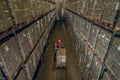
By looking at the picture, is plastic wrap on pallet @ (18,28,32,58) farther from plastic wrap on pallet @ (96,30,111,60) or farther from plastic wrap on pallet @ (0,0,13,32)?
plastic wrap on pallet @ (96,30,111,60)

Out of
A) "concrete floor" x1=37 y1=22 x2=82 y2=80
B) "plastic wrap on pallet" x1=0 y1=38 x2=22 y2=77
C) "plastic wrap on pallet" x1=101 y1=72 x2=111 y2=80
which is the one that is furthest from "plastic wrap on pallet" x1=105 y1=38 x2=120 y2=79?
"concrete floor" x1=37 y1=22 x2=82 y2=80

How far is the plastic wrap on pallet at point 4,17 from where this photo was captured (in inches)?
98.2

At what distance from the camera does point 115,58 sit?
2.50 metres

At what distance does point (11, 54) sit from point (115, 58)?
2.40 meters

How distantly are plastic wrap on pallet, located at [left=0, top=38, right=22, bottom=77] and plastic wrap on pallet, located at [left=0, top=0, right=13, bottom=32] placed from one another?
38cm

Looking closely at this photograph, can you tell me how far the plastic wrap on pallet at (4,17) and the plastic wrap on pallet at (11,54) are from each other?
1.23ft

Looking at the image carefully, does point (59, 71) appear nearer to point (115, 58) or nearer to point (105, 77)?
point (105, 77)

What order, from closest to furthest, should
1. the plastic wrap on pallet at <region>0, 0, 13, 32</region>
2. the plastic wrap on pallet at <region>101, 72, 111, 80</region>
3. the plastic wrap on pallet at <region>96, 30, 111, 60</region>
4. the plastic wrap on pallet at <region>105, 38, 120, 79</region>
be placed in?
the plastic wrap on pallet at <region>105, 38, 120, 79</region> < the plastic wrap on pallet at <region>0, 0, 13, 32</region> < the plastic wrap on pallet at <region>101, 72, 111, 80</region> < the plastic wrap on pallet at <region>96, 30, 111, 60</region>

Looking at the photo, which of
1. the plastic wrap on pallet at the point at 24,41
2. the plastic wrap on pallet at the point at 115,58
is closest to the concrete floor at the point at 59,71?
the plastic wrap on pallet at the point at 24,41

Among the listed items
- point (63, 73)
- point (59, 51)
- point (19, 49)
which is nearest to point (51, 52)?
point (59, 51)

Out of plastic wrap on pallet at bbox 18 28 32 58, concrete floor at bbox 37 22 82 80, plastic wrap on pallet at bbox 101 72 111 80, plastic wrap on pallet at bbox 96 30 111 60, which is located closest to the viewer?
plastic wrap on pallet at bbox 101 72 111 80

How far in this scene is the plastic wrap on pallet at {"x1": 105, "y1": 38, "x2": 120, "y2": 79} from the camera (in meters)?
2.38

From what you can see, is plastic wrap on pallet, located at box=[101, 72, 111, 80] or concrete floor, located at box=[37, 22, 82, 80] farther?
concrete floor, located at box=[37, 22, 82, 80]

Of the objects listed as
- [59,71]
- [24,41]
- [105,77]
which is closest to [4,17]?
[24,41]
